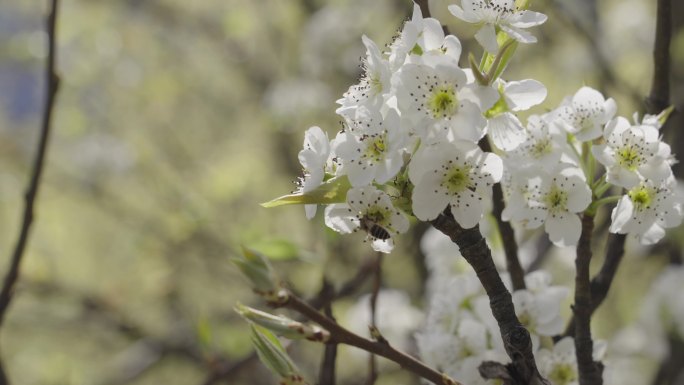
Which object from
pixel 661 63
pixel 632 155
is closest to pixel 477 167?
pixel 632 155

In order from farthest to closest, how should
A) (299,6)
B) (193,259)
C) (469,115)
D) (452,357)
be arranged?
(299,6)
(193,259)
(452,357)
(469,115)

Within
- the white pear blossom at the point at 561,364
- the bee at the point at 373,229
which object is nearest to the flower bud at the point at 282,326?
the bee at the point at 373,229

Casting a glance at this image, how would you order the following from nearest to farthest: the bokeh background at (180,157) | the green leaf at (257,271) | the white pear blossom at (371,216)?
1. the green leaf at (257,271)
2. the white pear blossom at (371,216)
3. the bokeh background at (180,157)

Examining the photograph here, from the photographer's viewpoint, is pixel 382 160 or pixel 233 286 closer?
pixel 382 160

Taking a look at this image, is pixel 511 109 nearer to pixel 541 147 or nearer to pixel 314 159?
pixel 541 147

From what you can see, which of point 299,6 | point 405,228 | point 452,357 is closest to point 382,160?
point 405,228

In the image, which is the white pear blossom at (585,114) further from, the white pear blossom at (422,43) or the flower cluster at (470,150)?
the white pear blossom at (422,43)

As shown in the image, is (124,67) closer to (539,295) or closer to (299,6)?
(299,6)

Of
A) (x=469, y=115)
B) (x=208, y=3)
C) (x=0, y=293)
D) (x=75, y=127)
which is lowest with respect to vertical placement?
(x=75, y=127)
